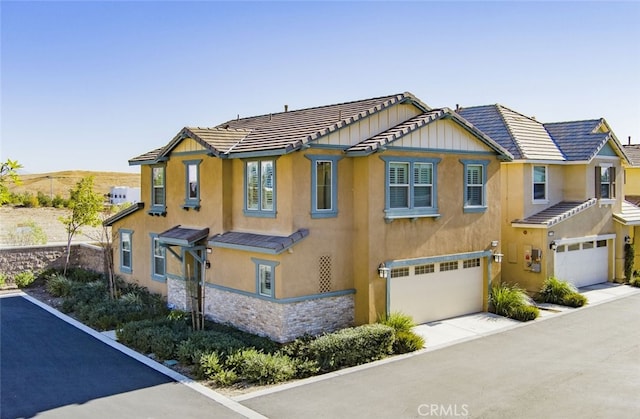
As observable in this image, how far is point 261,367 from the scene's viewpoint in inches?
476

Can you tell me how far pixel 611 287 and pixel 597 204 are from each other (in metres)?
3.43

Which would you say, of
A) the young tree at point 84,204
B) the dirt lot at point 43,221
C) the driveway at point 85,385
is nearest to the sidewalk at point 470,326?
the driveway at point 85,385

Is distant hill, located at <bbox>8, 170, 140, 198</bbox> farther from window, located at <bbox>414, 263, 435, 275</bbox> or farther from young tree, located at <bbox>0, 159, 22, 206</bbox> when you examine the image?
young tree, located at <bbox>0, 159, 22, 206</bbox>

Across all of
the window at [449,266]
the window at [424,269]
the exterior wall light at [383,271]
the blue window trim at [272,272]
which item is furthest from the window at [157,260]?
the window at [449,266]

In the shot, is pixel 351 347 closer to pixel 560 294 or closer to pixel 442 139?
pixel 442 139

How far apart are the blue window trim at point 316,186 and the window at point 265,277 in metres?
1.74

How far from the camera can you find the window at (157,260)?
19.8 m

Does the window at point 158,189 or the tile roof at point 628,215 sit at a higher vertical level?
the window at point 158,189

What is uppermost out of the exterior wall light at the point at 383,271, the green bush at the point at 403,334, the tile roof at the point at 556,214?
the tile roof at the point at 556,214

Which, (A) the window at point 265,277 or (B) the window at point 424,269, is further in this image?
(B) the window at point 424,269

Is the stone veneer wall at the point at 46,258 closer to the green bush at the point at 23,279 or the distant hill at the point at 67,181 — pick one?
the green bush at the point at 23,279

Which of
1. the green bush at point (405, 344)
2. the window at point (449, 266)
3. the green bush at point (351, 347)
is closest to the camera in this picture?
the green bush at point (351, 347)

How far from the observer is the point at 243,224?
1595 cm

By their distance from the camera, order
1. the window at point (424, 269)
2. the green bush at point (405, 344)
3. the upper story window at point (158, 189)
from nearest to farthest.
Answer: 1. the green bush at point (405, 344)
2. the window at point (424, 269)
3. the upper story window at point (158, 189)
